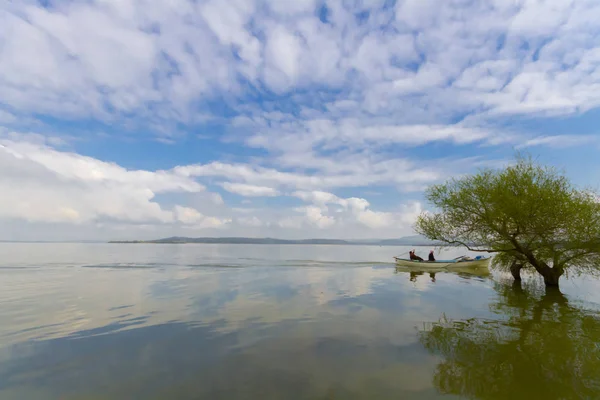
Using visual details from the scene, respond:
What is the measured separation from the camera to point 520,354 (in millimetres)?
11672

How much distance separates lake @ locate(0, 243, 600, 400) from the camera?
30.0 feet

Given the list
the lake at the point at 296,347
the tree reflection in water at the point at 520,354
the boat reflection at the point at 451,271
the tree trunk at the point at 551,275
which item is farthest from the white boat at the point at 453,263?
the tree reflection in water at the point at 520,354

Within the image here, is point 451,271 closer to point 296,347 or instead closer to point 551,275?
point 551,275

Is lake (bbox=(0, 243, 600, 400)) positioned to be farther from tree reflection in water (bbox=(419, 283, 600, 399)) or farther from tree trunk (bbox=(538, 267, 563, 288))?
tree trunk (bbox=(538, 267, 563, 288))

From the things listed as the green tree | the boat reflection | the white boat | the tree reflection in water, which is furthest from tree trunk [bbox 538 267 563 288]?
the white boat

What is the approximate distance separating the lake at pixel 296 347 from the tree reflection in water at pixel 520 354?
0.06m

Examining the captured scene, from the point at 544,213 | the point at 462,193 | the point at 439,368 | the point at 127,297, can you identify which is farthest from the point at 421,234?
the point at 127,297

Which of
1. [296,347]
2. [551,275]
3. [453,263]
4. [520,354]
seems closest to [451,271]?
[453,263]

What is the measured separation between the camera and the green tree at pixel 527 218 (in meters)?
23.4

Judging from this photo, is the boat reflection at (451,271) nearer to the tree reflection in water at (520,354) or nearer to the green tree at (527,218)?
the green tree at (527,218)

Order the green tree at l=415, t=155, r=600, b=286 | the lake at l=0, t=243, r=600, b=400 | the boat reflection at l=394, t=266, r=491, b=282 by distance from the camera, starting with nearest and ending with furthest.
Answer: the lake at l=0, t=243, r=600, b=400
the green tree at l=415, t=155, r=600, b=286
the boat reflection at l=394, t=266, r=491, b=282

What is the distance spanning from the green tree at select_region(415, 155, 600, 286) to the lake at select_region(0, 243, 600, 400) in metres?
4.43

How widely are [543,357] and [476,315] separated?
725cm

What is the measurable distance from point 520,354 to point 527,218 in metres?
16.6
